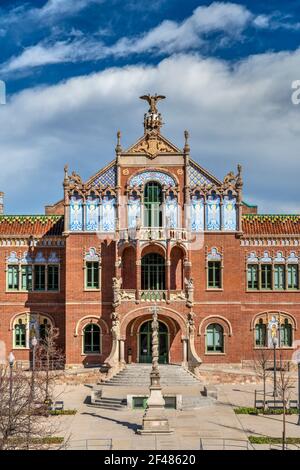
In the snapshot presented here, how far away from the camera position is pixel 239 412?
3934cm

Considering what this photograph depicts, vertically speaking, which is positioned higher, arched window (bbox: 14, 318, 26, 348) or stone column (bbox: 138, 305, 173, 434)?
arched window (bbox: 14, 318, 26, 348)

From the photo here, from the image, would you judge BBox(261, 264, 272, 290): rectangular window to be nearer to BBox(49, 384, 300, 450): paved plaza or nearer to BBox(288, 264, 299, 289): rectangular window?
BBox(288, 264, 299, 289): rectangular window

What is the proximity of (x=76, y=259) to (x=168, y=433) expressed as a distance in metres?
22.3

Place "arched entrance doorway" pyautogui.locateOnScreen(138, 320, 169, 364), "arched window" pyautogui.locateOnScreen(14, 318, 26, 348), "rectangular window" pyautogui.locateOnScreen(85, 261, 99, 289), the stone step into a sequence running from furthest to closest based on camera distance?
"arched window" pyautogui.locateOnScreen(14, 318, 26, 348), "rectangular window" pyautogui.locateOnScreen(85, 261, 99, 289), "arched entrance doorway" pyautogui.locateOnScreen(138, 320, 169, 364), the stone step

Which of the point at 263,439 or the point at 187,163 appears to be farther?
the point at 187,163

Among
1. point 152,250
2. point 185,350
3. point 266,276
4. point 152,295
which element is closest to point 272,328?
point 266,276

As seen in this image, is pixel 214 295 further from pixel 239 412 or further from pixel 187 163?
pixel 239 412

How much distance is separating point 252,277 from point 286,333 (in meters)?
4.80

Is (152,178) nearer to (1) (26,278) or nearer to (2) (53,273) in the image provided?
(2) (53,273)

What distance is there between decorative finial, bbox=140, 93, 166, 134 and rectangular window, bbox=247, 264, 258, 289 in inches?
476

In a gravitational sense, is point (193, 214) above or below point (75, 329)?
above

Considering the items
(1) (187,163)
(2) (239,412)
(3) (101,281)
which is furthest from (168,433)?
(1) (187,163)

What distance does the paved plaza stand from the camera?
31.2 meters

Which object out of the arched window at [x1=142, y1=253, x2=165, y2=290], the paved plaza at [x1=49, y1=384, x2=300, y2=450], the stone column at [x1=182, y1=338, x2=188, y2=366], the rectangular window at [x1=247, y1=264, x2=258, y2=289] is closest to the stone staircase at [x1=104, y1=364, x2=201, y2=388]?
the stone column at [x1=182, y1=338, x2=188, y2=366]
